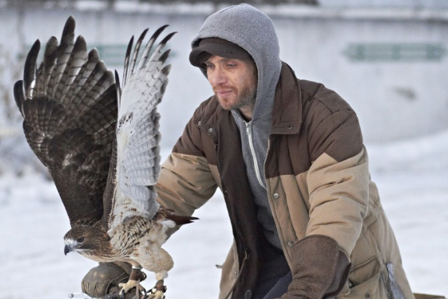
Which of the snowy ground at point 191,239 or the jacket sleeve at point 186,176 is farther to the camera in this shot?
the snowy ground at point 191,239

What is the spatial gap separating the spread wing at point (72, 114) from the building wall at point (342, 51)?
243 inches

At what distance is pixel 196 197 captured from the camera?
2.84 meters

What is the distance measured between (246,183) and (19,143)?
242 inches

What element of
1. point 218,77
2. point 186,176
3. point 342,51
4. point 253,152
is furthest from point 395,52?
point 218,77

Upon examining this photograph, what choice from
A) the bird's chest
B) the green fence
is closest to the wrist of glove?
the bird's chest

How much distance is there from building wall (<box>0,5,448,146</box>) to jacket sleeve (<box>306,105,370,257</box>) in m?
6.64

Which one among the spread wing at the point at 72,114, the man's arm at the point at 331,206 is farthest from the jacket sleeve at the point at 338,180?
the spread wing at the point at 72,114

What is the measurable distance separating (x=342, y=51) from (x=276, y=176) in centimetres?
774

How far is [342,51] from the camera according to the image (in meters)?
9.96

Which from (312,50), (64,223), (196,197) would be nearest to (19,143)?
(64,223)

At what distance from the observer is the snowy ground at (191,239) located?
16.2 ft

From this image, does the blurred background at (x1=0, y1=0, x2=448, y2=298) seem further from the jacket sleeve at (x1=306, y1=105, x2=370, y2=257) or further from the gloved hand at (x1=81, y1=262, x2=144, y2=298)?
the jacket sleeve at (x1=306, y1=105, x2=370, y2=257)

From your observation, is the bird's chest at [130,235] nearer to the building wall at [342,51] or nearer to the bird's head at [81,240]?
the bird's head at [81,240]

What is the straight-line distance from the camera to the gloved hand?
2557 millimetres
